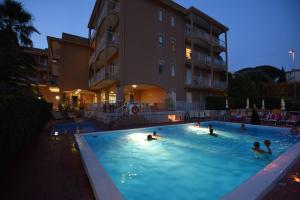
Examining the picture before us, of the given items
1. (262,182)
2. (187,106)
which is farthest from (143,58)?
(262,182)

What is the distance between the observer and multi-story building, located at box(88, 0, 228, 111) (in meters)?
17.7

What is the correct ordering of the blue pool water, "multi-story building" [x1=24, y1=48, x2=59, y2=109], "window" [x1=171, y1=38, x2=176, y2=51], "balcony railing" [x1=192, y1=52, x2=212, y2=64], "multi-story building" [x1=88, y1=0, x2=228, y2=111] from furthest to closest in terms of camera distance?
"multi-story building" [x1=24, y1=48, x2=59, y2=109], "balcony railing" [x1=192, y1=52, x2=212, y2=64], "window" [x1=171, y1=38, x2=176, y2=51], "multi-story building" [x1=88, y1=0, x2=228, y2=111], the blue pool water

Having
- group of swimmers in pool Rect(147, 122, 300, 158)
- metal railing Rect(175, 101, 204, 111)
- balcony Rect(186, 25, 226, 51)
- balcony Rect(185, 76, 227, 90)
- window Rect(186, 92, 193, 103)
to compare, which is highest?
balcony Rect(186, 25, 226, 51)

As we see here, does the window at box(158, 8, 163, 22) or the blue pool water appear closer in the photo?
the blue pool water

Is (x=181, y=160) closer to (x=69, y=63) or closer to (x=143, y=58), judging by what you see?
(x=143, y=58)

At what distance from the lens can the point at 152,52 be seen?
65.5ft

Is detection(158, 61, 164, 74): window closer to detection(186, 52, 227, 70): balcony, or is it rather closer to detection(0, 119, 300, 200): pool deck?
detection(186, 52, 227, 70): balcony

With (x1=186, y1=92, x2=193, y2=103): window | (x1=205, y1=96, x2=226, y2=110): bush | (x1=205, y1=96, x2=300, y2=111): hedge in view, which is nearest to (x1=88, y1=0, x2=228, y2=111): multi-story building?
(x1=186, y1=92, x2=193, y2=103): window

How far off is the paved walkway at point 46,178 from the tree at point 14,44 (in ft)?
21.5

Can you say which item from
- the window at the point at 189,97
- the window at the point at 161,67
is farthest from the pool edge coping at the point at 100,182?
the window at the point at 189,97

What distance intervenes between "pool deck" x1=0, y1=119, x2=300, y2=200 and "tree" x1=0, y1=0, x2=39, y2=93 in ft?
22.1

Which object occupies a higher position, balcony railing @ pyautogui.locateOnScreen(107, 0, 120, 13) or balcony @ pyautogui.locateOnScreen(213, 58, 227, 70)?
balcony railing @ pyautogui.locateOnScreen(107, 0, 120, 13)

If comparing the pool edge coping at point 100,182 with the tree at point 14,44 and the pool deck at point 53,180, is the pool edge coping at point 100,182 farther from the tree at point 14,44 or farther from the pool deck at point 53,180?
the tree at point 14,44

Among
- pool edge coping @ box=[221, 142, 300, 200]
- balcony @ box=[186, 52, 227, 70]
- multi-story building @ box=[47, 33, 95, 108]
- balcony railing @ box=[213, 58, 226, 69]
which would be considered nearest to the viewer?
pool edge coping @ box=[221, 142, 300, 200]
